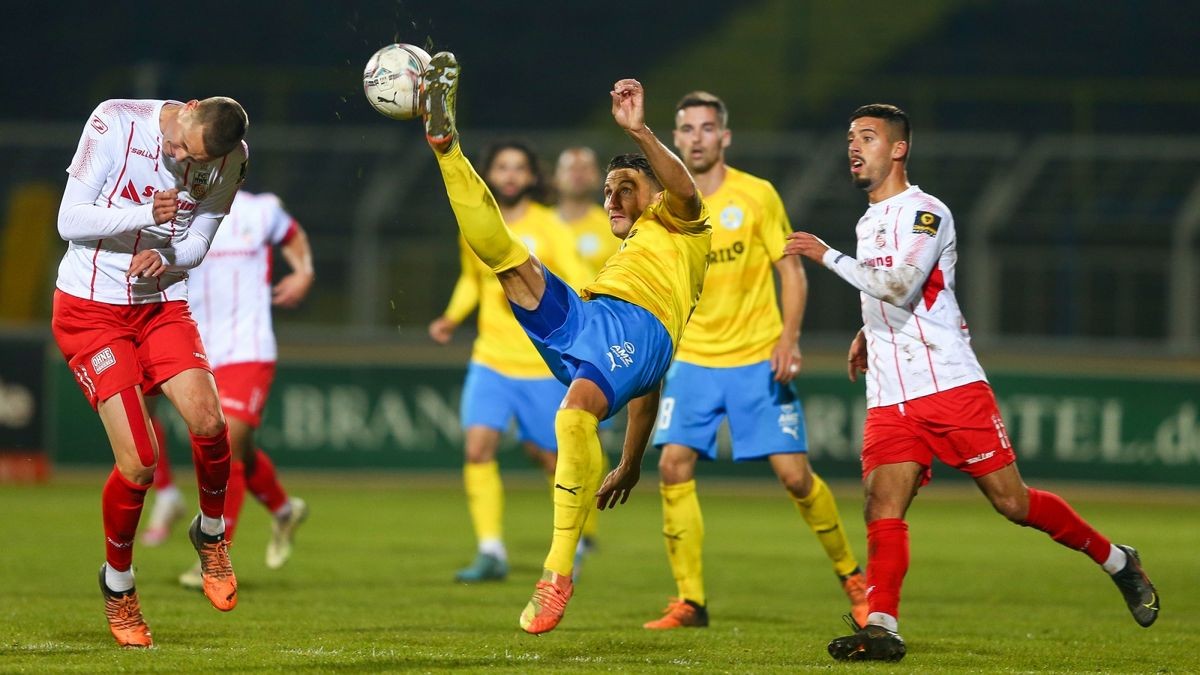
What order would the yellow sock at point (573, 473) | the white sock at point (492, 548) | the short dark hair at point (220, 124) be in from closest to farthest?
the yellow sock at point (573, 473), the short dark hair at point (220, 124), the white sock at point (492, 548)

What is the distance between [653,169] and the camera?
6.41m

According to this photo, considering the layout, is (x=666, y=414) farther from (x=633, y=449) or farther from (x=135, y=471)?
(x=135, y=471)

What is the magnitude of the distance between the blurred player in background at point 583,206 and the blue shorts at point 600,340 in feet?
14.8

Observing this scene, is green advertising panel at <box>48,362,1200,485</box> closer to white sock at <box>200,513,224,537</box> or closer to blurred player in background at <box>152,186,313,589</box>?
blurred player in background at <box>152,186,313,589</box>

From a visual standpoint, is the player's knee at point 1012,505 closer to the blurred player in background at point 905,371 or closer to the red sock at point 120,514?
the blurred player in background at point 905,371

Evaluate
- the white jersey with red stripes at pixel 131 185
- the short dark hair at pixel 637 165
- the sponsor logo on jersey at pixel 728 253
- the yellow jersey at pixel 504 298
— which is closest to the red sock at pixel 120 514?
the white jersey with red stripes at pixel 131 185

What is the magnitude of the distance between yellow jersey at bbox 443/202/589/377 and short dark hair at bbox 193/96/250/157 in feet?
13.0

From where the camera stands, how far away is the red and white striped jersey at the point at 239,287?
9305mm

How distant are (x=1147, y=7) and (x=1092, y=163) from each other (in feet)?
23.7

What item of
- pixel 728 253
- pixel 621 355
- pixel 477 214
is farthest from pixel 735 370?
pixel 477 214

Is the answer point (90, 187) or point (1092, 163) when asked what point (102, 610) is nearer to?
point (90, 187)

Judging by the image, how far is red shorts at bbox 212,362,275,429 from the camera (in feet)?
30.1

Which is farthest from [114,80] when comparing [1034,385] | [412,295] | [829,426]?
[1034,385]

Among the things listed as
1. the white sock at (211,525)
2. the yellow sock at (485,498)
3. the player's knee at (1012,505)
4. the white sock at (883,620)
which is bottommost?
the yellow sock at (485,498)
